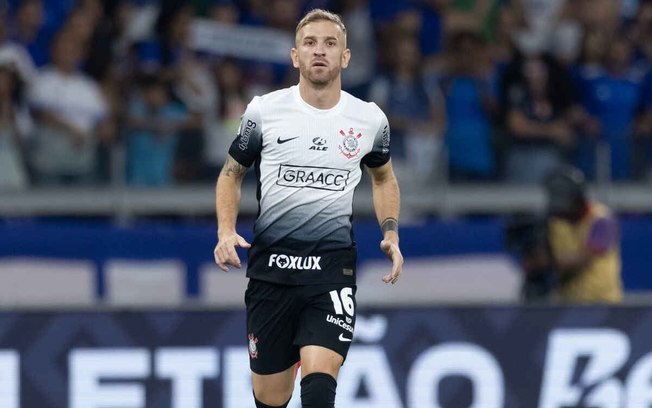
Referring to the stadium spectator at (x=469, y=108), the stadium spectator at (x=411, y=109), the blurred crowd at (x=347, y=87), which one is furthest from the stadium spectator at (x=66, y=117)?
the stadium spectator at (x=469, y=108)

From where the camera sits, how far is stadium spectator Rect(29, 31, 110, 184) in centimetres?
1215

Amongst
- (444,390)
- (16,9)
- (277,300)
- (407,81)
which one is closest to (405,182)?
(407,81)

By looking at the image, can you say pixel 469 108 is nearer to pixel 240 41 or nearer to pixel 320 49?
pixel 240 41

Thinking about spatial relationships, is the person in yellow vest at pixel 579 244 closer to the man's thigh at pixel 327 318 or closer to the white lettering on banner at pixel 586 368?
the white lettering on banner at pixel 586 368

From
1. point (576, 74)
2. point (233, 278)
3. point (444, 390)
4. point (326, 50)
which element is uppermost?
point (576, 74)

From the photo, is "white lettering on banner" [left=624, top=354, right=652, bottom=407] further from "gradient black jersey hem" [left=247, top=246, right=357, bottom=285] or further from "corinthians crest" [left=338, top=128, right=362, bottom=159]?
"corinthians crest" [left=338, top=128, right=362, bottom=159]

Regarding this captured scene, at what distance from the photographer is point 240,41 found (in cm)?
1327

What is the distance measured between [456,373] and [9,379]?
9.41ft

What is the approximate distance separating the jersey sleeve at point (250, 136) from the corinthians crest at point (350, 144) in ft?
1.30

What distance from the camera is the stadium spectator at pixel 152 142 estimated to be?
1216 centimetres

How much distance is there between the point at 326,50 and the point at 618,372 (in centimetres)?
389

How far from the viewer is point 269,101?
295 inches

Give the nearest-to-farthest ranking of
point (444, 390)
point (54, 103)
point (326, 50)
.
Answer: point (326, 50), point (444, 390), point (54, 103)

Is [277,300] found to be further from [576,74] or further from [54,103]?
[576,74]
